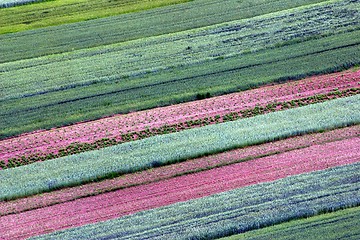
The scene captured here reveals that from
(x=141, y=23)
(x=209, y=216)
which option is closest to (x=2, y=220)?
(x=209, y=216)

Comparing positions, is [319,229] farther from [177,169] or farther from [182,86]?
[182,86]

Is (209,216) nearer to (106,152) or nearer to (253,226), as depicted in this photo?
(253,226)

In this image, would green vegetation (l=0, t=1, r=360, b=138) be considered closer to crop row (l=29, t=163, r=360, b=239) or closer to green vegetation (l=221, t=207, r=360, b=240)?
crop row (l=29, t=163, r=360, b=239)

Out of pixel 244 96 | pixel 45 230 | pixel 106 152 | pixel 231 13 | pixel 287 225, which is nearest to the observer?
pixel 287 225

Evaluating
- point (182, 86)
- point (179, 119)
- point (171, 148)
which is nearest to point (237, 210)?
point (171, 148)

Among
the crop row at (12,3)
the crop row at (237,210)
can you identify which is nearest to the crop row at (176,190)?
the crop row at (237,210)

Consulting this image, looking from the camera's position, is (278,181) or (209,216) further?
(278,181)

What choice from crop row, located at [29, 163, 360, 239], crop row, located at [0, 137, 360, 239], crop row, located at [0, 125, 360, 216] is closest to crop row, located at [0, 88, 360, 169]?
crop row, located at [0, 125, 360, 216]
